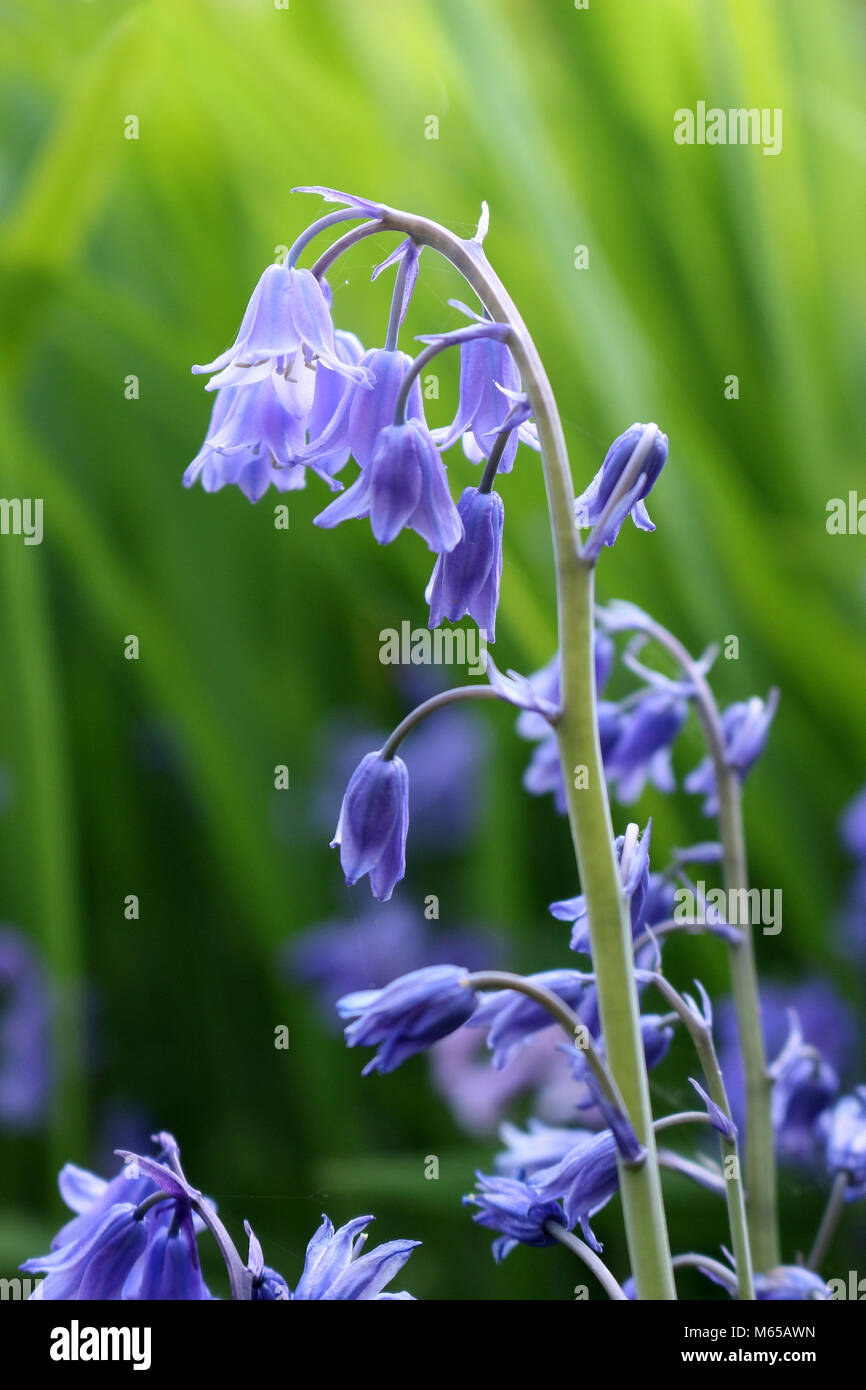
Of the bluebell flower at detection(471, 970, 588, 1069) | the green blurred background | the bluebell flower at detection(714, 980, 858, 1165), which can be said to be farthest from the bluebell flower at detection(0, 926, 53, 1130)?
the bluebell flower at detection(471, 970, 588, 1069)

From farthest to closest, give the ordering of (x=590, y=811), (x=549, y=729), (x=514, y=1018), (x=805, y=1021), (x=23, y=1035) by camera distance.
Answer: (x=23, y=1035) < (x=805, y=1021) < (x=549, y=729) < (x=514, y=1018) < (x=590, y=811)

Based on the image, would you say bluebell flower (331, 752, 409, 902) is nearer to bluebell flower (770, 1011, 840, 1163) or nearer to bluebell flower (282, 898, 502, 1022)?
bluebell flower (770, 1011, 840, 1163)

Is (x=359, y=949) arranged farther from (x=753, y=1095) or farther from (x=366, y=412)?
(x=366, y=412)

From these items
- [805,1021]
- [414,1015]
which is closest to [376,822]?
[414,1015]

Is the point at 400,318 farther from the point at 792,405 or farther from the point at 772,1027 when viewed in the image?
the point at 792,405

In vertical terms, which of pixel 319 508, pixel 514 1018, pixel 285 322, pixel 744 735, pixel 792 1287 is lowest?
pixel 792 1287

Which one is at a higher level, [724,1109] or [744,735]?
[744,735]
